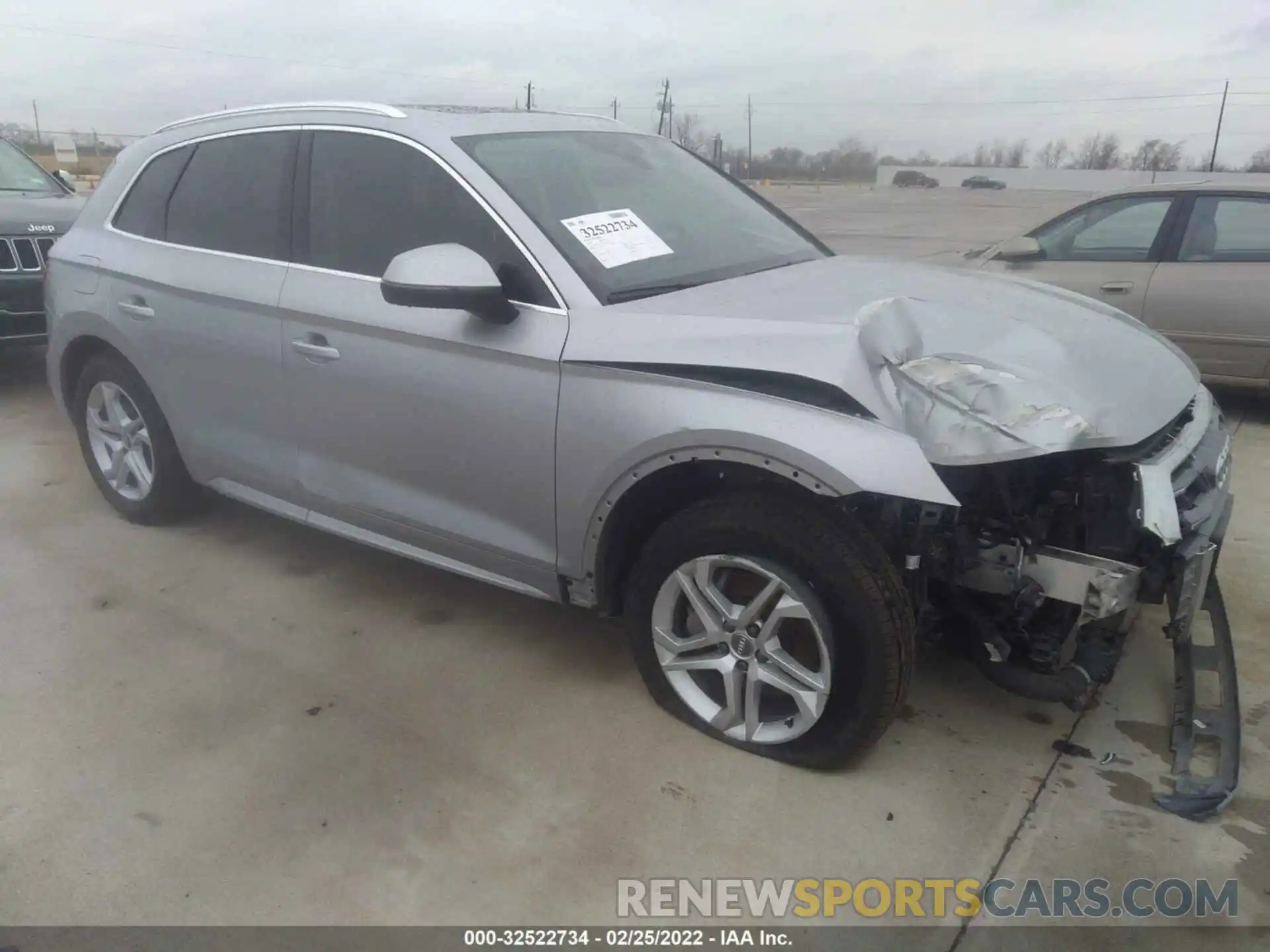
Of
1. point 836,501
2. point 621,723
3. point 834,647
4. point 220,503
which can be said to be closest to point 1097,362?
point 836,501

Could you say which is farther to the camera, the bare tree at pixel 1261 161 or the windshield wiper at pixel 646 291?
the bare tree at pixel 1261 161

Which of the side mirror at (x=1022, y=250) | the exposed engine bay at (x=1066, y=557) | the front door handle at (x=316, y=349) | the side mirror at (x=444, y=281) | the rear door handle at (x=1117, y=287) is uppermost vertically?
the side mirror at (x=444, y=281)

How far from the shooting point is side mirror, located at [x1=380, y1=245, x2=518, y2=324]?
2.65 meters

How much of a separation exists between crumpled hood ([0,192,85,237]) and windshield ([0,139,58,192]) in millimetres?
202

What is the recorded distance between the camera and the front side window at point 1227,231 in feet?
18.1

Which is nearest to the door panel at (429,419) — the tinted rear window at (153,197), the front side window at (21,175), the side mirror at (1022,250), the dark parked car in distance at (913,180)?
the tinted rear window at (153,197)

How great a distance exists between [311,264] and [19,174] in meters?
5.80

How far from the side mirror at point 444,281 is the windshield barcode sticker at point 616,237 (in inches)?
13.6

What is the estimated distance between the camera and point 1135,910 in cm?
225

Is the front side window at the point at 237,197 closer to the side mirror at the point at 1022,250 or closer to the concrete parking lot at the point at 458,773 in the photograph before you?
the concrete parking lot at the point at 458,773

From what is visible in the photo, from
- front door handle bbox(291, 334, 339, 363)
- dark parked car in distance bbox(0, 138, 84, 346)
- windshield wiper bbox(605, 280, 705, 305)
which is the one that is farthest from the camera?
dark parked car in distance bbox(0, 138, 84, 346)

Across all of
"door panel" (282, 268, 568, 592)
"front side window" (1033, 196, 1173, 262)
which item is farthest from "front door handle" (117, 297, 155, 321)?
"front side window" (1033, 196, 1173, 262)

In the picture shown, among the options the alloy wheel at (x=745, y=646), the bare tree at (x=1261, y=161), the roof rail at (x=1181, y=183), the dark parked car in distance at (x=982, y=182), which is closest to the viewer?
the alloy wheel at (x=745, y=646)

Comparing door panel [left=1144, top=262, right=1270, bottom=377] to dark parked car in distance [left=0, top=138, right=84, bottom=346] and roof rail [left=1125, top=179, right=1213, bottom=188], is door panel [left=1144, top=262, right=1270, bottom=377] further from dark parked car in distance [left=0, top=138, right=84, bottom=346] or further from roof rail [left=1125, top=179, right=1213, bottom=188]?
dark parked car in distance [left=0, top=138, right=84, bottom=346]
